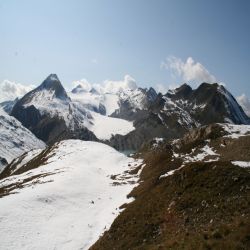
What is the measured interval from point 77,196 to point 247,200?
2882 centimetres

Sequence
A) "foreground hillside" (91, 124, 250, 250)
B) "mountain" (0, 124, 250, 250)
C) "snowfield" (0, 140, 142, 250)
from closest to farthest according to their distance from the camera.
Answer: "foreground hillside" (91, 124, 250, 250) → "mountain" (0, 124, 250, 250) → "snowfield" (0, 140, 142, 250)

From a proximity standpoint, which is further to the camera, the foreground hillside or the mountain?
the mountain

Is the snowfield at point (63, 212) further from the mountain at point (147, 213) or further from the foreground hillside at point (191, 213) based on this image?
the foreground hillside at point (191, 213)

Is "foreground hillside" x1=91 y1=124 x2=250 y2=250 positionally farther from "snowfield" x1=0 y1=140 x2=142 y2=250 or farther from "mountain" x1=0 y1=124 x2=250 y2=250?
"snowfield" x1=0 y1=140 x2=142 y2=250

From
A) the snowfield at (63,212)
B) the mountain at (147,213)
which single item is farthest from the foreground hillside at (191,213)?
the snowfield at (63,212)

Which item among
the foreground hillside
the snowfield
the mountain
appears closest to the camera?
the foreground hillside

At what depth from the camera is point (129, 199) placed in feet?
143

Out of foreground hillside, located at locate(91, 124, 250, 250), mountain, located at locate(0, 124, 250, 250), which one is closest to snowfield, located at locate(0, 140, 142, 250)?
mountain, located at locate(0, 124, 250, 250)

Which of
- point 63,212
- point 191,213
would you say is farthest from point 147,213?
point 63,212

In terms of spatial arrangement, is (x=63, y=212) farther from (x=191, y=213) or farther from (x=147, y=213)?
(x=191, y=213)

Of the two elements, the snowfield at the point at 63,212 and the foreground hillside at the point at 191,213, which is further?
the snowfield at the point at 63,212

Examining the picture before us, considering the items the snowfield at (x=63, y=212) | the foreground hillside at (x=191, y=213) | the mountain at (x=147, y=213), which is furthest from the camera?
the snowfield at (x=63, y=212)

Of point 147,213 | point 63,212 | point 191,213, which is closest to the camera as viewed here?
point 191,213

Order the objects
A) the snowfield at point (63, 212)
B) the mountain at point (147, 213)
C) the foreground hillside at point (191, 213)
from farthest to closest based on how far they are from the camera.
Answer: the snowfield at point (63, 212) → the mountain at point (147, 213) → the foreground hillside at point (191, 213)
